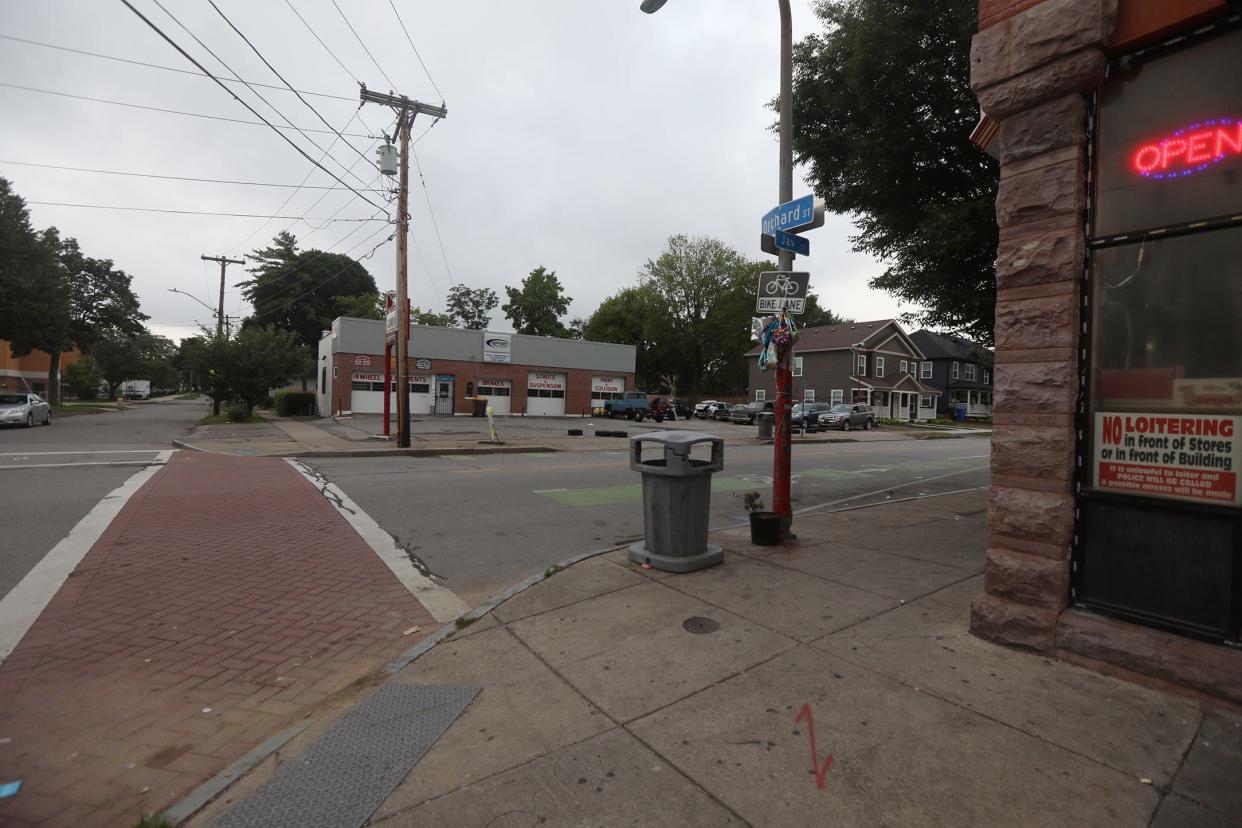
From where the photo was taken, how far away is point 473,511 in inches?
343

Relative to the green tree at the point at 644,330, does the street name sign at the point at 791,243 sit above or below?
below

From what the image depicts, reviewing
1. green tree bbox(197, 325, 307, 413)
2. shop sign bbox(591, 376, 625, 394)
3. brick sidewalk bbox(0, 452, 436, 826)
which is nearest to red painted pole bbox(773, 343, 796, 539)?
brick sidewalk bbox(0, 452, 436, 826)

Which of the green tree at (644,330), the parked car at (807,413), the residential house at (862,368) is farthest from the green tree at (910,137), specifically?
the green tree at (644,330)

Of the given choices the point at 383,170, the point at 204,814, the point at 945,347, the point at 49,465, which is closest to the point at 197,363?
the point at 383,170

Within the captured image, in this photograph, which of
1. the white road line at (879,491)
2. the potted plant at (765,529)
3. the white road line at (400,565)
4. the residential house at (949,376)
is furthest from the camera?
the residential house at (949,376)

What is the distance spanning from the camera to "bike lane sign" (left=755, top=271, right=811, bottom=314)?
22.0 feet

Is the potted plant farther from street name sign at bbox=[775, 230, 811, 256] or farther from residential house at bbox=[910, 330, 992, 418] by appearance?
residential house at bbox=[910, 330, 992, 418]

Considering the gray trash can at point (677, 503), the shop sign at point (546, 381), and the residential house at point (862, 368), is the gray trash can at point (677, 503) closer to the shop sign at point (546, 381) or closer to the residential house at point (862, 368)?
the shop sign at point (546, 381)

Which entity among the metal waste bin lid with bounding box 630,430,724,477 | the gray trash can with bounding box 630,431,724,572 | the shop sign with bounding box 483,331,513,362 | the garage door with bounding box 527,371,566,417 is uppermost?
the shop sign with bounding box 483,331,513,362

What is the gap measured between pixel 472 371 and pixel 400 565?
32.0m

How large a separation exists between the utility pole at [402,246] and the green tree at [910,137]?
39.6 ft

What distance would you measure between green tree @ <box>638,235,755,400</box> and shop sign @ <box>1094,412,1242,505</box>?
181 feet

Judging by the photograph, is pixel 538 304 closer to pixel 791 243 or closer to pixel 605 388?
pixel 605 388

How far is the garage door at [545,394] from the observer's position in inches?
1566
